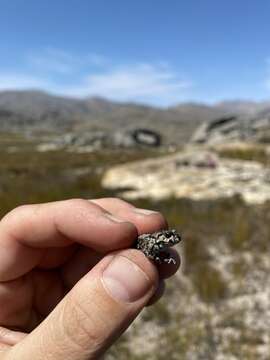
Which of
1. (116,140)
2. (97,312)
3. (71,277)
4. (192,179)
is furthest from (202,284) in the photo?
(116,140)

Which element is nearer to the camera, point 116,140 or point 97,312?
point 97,312

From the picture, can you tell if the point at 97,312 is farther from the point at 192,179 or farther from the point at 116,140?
the point at 116,140

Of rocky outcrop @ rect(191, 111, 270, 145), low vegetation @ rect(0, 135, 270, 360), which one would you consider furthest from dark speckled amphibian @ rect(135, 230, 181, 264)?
rocky outcrop @ rect(191, 111, 270, 145)

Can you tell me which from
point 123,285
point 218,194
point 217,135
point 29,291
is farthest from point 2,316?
→ point 217,135

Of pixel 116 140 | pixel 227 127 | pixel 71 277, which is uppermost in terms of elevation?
pixel 71 277

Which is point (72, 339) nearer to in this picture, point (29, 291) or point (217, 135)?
point (29, 291)

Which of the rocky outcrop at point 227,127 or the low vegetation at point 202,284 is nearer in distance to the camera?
the low vegetation at point 202,284

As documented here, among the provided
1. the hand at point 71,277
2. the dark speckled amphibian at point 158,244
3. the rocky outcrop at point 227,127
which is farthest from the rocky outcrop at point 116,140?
the dark speckled amphibian at point 158,244

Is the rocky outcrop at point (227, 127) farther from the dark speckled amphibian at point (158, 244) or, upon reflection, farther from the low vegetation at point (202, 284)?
the dark speckled amphibian at point (158, 244)
